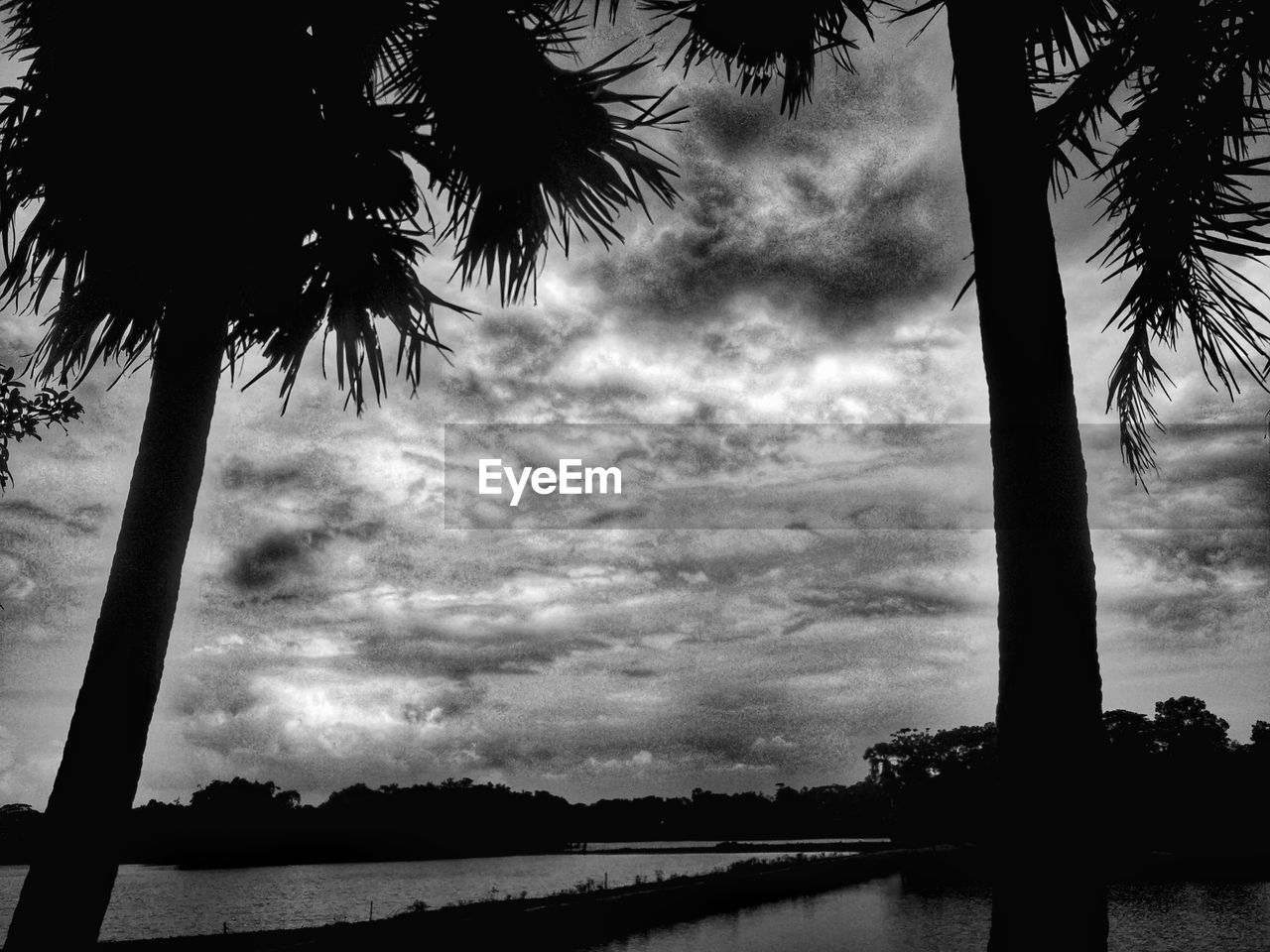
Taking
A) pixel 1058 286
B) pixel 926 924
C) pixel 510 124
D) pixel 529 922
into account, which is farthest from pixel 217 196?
pixel 926 924

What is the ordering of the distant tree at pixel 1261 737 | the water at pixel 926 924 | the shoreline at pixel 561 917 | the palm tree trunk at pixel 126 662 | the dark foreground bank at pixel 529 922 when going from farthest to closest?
1. the distant tree at pixel 1261 737
2. the water at pixel 926 924
3. the dark foreground bank at pixel 529 922
4. the shoreline at pixel 561 917
5. the palm tree trunk at pixel 126 662

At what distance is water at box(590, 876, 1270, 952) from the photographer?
19531 mm

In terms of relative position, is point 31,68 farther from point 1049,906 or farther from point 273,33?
point 1049,906

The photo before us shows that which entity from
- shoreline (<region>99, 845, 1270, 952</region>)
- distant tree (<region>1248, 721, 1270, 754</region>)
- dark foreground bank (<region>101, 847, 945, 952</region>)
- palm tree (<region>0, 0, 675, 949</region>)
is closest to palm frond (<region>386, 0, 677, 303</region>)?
palm tree (<region>0, 0, 675, 949</region>)

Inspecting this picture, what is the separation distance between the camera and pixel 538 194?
624 cm

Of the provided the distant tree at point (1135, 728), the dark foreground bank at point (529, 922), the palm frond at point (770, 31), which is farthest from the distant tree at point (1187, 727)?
the palm frond at point (770, 31)

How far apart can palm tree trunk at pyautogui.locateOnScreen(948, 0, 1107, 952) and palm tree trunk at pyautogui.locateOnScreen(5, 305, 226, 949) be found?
4.17 meters

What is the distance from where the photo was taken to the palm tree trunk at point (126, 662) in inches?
179

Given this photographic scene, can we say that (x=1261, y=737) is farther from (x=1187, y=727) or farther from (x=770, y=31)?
(x=770, y=31)

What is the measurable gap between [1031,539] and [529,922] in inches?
580

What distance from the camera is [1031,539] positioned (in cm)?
363

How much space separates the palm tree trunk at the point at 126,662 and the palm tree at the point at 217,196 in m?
0.01

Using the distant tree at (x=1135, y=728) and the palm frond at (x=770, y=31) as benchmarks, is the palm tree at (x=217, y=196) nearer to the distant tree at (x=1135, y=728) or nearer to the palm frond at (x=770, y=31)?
the palm frond at (x=770, y=31)

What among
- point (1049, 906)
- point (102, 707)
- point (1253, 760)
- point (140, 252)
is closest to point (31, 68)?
point (140, 252)
